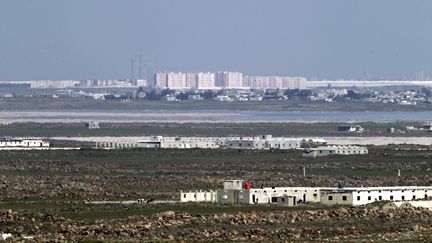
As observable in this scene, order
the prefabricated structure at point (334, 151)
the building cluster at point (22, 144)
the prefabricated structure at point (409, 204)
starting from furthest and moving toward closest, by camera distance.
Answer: the building cluster at point (22, 144)
the prefabricated structure at point (334, 151)
the prefabricated structure at point (409, 204)

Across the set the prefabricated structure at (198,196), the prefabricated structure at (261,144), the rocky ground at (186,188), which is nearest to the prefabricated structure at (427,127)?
the prefabricated structure at (261,144)

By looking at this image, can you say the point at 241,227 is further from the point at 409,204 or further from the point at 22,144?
the point at 22,144

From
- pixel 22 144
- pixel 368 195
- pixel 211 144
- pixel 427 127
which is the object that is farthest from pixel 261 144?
pixel 368 195

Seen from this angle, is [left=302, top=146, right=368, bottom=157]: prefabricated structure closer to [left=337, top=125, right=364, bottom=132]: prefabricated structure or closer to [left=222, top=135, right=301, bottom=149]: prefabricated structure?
[left=222, top=135, right=301, bottom=149]: prefabricated structure

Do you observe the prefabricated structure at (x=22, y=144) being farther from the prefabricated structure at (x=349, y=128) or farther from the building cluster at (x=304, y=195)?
the building cluster at (x=304, y=195)

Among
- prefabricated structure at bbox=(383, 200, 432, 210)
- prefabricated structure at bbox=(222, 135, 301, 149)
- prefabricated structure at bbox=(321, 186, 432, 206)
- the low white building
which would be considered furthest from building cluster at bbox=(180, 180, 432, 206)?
prefabricated structure at bbox=(222, 135, 301, 149)

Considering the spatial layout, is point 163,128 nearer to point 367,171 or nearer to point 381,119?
point 381,119

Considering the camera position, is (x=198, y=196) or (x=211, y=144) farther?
(x=211, y=144)

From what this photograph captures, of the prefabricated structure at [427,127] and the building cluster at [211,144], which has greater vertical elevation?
the building cluster at [211,144]
